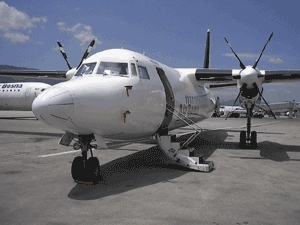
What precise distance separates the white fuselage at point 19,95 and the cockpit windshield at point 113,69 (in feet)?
98.3

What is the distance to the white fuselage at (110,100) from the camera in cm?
580

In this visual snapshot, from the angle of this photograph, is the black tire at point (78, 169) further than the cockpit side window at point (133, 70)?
No

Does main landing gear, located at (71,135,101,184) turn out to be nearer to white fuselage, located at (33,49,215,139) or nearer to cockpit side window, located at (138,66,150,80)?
white fuselage, located at (33,49,215,139)

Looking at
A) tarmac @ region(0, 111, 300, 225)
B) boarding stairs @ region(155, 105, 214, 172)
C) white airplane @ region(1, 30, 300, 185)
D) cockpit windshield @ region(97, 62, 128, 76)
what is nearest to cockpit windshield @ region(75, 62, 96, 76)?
white airplane @ region(1, 30, 300, 185)

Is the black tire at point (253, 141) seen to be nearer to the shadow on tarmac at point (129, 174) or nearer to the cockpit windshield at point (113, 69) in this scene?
the shadow on tarmac at point (129, 174)

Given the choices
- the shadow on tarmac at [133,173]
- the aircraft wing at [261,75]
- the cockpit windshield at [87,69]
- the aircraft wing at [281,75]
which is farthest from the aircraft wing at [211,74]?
the cockpit windshield at [87,69]

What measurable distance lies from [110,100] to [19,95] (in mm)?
32938

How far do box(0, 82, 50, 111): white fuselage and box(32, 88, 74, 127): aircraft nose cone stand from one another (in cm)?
3112

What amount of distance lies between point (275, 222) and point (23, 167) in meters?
6.93

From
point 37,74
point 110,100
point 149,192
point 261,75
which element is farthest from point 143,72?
point 37,74

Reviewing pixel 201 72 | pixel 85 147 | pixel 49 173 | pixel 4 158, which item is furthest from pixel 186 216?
pixel 201 72

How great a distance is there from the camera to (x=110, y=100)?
Result: 6410 mm

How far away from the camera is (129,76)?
7316 millimetres

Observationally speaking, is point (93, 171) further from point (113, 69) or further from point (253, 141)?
point (253, 141)
